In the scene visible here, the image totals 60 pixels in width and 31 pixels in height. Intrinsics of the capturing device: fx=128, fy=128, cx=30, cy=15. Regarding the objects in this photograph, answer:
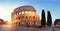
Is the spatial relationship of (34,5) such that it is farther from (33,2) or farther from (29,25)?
(29,25)

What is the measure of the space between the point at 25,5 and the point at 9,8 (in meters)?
0.40

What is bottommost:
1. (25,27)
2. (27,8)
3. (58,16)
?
(25,27)

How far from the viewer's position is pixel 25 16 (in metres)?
3.07

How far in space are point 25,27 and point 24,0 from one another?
0.68 meters

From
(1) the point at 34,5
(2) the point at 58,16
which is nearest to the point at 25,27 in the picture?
(1) the point at 34,5

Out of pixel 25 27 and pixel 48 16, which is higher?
pixel 48 16

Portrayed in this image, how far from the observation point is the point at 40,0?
3.19 m

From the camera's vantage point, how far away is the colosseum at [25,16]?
10.0ft

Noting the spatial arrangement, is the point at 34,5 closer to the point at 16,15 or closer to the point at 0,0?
the point at 16,15

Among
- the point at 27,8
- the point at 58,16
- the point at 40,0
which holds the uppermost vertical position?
the point at 40,0

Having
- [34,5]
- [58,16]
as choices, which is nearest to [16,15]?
[34,5]

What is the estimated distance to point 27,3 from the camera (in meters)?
3.19

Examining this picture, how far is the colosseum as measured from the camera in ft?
10.0

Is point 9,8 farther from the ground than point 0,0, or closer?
closer
